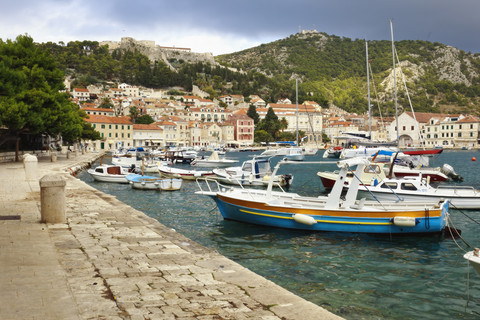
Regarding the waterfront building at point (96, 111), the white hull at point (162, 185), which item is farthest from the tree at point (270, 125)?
the white hull at point (162, 185)

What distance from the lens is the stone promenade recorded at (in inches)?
190

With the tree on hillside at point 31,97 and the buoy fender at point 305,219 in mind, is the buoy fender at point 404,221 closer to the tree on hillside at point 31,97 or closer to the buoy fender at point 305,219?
the buoy fender at point 305,219

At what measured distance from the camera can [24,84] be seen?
35562 millimetres

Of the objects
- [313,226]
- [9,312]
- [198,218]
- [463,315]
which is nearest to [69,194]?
[198,218]

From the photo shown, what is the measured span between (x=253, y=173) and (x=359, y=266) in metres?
18.3

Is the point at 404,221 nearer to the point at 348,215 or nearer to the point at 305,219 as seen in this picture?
the point at 348,215

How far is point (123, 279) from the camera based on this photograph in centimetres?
609

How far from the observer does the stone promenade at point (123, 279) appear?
15.9 ft

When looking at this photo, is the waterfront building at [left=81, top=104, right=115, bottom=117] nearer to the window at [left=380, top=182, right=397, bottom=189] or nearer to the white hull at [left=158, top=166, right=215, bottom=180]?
the white hull at [left=158, top=166, right=215, bottom=180]

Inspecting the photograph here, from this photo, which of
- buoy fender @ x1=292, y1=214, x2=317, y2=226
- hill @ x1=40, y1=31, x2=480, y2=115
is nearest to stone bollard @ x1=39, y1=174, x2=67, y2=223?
buoy fender @ x1=292, y1=214, x2=317, y2=226

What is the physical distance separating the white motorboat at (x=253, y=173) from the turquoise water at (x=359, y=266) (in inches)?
415

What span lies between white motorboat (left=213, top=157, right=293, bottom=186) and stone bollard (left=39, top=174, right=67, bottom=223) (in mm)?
Result: 17966

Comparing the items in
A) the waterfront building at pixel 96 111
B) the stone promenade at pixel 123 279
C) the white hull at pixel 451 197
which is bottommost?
the white hull at pixel 451 197

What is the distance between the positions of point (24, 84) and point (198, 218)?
2689 centimetres
